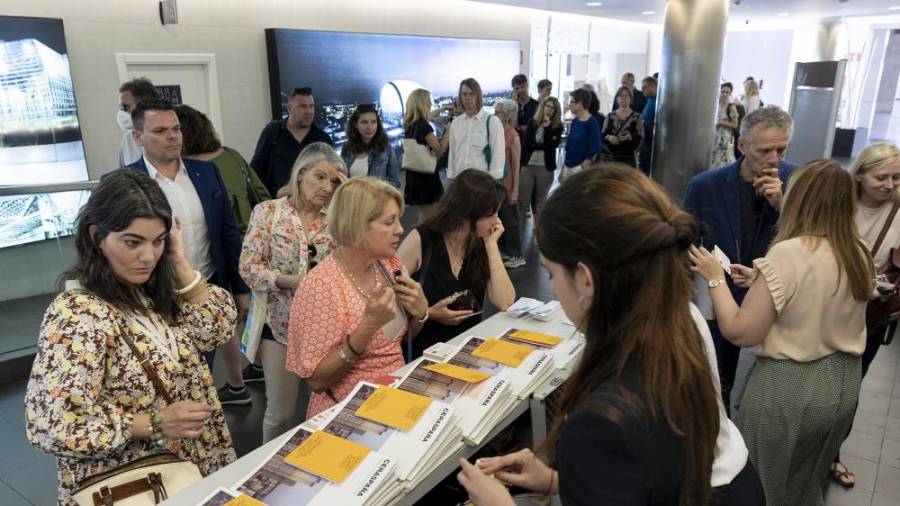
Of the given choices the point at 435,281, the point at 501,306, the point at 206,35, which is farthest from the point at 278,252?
the point at 206,35

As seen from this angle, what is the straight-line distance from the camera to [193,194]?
2.76 meters

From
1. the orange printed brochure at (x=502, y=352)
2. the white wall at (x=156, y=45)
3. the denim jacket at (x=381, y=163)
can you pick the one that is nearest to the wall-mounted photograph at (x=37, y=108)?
the white wall at (x=156, y=45)

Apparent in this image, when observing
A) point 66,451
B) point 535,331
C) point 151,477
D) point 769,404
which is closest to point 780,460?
point 769,404

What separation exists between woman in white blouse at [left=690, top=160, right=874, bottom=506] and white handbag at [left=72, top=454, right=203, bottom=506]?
177 centimetres

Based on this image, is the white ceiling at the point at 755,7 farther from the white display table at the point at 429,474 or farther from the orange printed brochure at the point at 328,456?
Result: the orange printed brochure at the point at 328,456

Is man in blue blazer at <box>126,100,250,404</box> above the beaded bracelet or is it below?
above

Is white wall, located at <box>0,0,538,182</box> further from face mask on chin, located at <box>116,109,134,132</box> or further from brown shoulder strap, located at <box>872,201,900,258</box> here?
brown shoulder strap, located at <box>872,201,900,258</box>

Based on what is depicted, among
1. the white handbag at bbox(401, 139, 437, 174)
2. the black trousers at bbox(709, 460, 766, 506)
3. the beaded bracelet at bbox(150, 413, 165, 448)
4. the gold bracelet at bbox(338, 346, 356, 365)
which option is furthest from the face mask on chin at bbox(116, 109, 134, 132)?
the black trousers at bbox(709, 460, 766, 506)

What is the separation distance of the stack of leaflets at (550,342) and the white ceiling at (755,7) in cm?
836

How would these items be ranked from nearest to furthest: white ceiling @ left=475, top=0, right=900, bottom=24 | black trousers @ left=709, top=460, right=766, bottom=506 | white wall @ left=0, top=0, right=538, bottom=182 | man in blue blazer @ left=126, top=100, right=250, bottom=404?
black trousers @ left=709, top=460, right=766, bottom=506 < man in blue blazer @ left=126, top=100, right=250, bottom=404 < white wall @ left=0, top=0, right=538, bottom=182 < white ceiling @ left=475, top=0, right=900, bottom=24

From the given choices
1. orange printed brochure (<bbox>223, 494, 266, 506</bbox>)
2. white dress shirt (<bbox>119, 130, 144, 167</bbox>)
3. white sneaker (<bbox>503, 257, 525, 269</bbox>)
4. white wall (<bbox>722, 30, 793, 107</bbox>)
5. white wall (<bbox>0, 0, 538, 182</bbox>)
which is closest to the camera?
orange printed brochure (<bbox>223, 494, 266, 506</bbox>)

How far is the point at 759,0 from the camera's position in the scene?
9734 millimetres

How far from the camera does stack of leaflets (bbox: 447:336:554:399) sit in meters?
1.92

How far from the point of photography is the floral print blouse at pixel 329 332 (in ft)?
6.33
